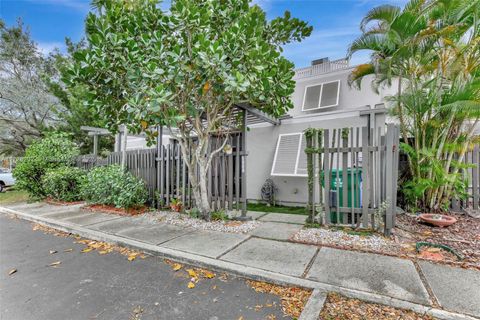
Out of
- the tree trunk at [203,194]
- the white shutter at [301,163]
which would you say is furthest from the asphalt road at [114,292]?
the white shutter at [301,163]

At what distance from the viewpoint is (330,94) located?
324 inches

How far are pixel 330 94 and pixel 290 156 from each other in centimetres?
311

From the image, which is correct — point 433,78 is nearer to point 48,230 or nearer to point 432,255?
point 432,255

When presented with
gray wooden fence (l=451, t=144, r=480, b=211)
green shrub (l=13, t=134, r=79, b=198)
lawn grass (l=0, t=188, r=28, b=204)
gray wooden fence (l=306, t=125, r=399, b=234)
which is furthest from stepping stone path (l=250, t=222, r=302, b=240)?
lawn grass (l=0, t=188, r=28, b=204)

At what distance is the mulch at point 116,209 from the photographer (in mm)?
5961

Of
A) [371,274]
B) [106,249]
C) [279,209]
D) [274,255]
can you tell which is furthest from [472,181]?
[106,249]

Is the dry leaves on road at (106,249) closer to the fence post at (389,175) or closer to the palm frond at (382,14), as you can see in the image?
the fence post at (389,175)

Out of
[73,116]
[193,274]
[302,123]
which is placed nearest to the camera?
[193,274]

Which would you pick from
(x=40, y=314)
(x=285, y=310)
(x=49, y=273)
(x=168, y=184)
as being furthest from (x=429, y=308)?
(x=168, y=184)

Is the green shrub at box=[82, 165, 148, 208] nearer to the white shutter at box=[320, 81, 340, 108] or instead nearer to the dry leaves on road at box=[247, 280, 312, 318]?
the dry leaves on road at box=[247, 280, 312, 318]

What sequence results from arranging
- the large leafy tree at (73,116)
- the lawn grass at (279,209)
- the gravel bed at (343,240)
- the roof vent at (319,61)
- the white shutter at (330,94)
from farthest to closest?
the large leafy tree at (73,116)
the roof vent at (319,61)
the white shutter at (330,94)
the lawn grass at (279,209)
the gravel bed at (343,240)

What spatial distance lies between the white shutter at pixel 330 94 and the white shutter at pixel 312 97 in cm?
17

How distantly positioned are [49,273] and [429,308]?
4.32 meters

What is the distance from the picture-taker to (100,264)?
3.24 m
